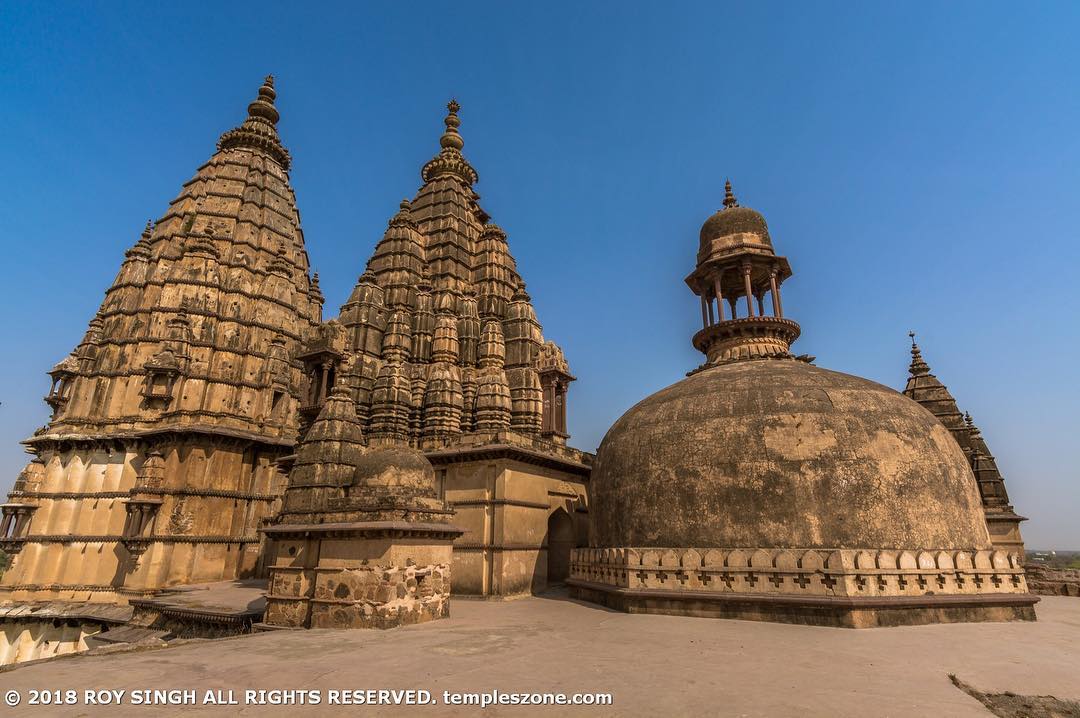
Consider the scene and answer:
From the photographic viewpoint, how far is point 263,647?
31.2 feet

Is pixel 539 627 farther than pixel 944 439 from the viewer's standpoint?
No

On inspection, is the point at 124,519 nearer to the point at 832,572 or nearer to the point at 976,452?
the point at 832,572

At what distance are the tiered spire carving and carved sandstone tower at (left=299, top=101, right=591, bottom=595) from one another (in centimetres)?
1056

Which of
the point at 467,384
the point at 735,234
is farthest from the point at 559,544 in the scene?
the point at 735,234

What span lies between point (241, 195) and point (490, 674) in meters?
39.3

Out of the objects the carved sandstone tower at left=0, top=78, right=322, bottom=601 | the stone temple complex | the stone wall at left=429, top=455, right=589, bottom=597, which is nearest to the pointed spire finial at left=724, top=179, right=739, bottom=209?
the stone temple complex

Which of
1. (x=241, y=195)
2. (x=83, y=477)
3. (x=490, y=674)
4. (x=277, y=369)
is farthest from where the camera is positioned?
(x=241, y=195)

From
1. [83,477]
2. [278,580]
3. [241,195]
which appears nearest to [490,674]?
[278,580]

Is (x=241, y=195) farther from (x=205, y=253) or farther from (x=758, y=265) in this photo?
(x=758, y=265)

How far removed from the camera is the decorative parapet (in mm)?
11367

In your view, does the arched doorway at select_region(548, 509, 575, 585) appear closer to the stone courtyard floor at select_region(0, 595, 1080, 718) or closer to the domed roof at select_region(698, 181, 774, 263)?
the stone courtyard floor at select_region(0, 595, 1080, 718)

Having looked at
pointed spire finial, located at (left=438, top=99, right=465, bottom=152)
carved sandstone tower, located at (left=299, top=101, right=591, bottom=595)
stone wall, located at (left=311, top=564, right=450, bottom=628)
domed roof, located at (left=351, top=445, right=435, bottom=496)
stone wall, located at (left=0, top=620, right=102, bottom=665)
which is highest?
pointed spire finial, located at (left=438, top=99, right=465, bottom=152)

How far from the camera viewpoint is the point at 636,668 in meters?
7.81

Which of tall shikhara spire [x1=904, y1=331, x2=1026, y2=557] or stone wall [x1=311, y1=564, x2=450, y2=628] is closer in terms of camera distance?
stone wall [x1=311, y1=564, x2=450, y2=628]
